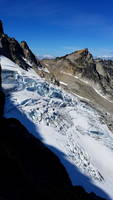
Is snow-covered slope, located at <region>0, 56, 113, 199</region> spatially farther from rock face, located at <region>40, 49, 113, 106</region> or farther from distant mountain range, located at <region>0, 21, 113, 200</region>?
rock face, located at <region>40, 49, 113, 106</region>

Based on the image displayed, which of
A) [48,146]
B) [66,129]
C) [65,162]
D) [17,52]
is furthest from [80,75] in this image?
[65,162]

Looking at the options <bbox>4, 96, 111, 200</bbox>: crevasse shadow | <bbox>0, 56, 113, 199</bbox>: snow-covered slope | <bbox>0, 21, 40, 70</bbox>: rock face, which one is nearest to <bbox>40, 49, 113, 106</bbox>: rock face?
<bbox>0, 21, 40, 70</bbox>: rock face

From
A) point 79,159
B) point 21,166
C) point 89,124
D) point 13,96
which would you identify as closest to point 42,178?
point 21,166

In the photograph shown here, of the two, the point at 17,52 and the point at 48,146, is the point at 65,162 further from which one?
the point at 17,52

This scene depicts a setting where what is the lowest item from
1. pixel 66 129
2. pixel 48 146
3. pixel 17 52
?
pixel 66 129

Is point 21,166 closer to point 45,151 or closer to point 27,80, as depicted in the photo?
point 45,151
